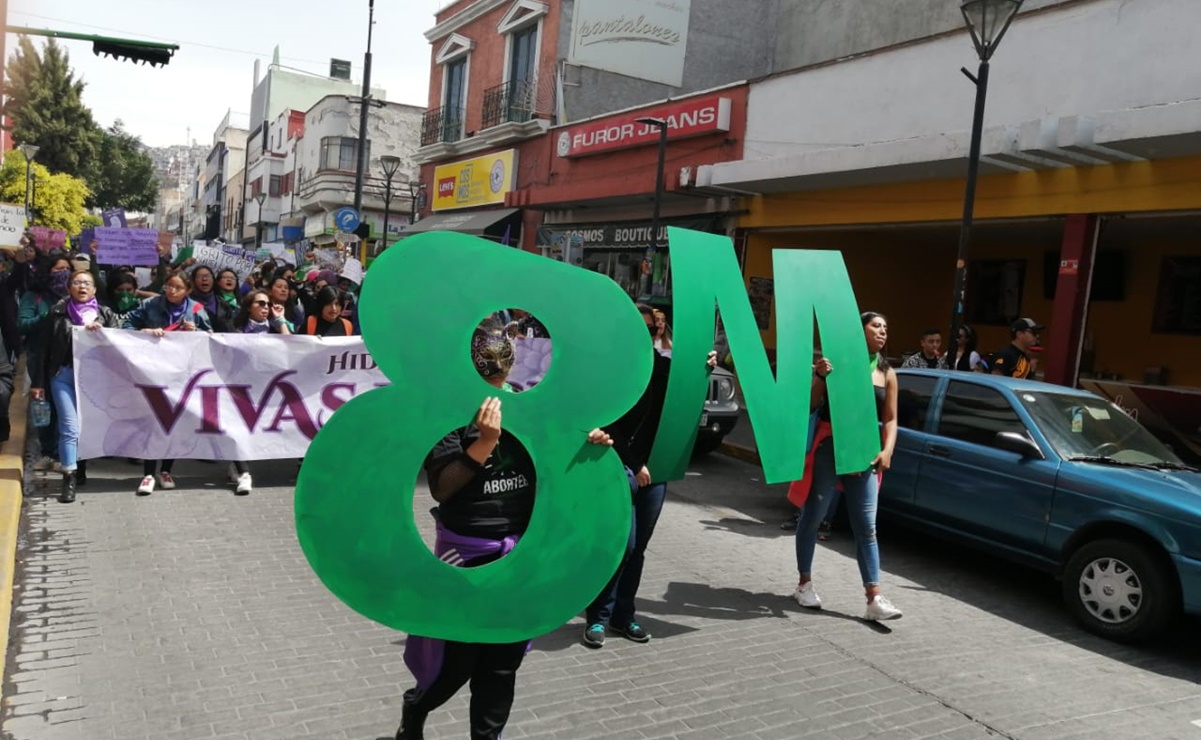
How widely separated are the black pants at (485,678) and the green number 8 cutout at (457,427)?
0.55ft

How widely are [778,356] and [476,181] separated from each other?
2054 centimetres

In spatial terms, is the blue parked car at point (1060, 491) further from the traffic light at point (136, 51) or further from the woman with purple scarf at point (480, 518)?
the traffic light at point (136, 51)

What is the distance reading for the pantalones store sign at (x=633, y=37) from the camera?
18.3 meters

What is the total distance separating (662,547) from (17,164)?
43457 mm

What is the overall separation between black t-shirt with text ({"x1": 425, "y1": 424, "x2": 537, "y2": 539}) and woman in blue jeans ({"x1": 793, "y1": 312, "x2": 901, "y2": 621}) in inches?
104

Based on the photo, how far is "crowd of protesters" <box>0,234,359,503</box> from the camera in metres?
6.89

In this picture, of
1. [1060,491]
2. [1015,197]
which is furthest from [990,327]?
[1060,491]

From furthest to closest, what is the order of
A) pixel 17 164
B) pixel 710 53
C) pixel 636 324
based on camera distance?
pixel 17 164
pixel 710 53
pixel 636 324

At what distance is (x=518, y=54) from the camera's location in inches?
902

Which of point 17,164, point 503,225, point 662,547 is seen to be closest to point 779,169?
point 662,547

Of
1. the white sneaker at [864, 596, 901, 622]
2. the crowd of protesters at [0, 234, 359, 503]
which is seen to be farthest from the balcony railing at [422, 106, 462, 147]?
the white sneaker at [864, 596, 901, 622]

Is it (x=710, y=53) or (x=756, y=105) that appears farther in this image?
(x=710, y=53)

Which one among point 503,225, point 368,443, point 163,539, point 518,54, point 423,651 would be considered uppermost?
A: point 518,54

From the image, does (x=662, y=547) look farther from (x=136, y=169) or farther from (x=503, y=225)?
(x=136, y=169)
